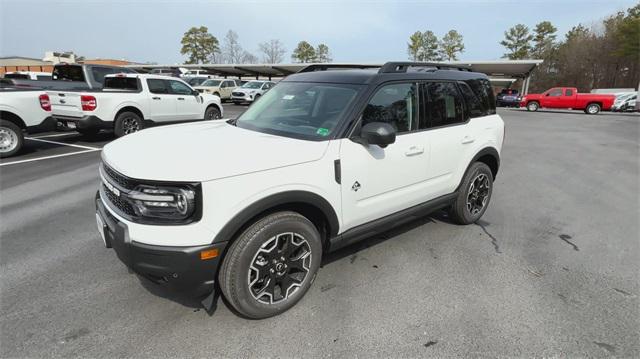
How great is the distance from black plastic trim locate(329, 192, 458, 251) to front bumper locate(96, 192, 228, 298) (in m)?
1.00

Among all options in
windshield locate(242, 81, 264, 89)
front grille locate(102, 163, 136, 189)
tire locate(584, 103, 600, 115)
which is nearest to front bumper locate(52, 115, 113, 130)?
front grille locate(102, 163, 136, 189)

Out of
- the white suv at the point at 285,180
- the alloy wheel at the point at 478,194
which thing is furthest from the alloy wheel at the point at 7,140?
the alloy wheel at the point at 478,194

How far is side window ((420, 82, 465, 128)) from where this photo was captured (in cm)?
339

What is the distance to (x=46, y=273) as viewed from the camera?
10.0 feet

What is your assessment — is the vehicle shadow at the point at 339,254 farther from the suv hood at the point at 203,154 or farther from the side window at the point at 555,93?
the side window at the point at 555,93

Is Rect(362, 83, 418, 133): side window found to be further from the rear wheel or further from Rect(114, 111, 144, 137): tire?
the rear wheel

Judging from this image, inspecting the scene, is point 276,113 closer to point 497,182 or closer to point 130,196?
point 130,196

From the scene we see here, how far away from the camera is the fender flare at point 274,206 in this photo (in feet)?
7.01

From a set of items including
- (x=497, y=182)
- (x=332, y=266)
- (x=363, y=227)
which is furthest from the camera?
(x=497, y=182)

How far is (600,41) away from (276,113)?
2522 inches

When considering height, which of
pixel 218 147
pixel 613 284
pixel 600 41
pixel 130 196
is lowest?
pixel 613 284

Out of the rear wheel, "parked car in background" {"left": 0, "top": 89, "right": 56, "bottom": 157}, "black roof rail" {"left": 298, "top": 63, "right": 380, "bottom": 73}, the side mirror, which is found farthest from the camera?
the rear wheel

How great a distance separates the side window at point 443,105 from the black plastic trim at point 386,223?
79cm

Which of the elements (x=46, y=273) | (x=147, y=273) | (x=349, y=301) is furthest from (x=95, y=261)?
(x=349, y=301)
